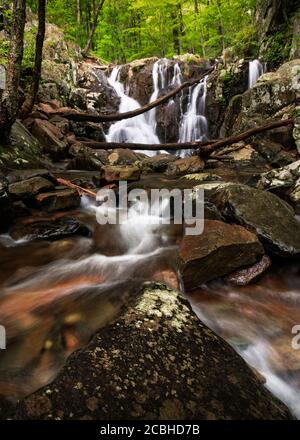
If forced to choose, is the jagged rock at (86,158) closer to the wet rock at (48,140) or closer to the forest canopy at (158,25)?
the wet rock at (48,140)

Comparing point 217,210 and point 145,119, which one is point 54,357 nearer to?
point 217,210

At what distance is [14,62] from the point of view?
18.3ft

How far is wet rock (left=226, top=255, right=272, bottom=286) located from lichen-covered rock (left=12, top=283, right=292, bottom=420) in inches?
55.1

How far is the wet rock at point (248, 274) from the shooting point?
11.9 feet

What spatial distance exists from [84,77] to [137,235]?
45.0 feet

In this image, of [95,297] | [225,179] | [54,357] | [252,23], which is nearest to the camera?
[54,357]

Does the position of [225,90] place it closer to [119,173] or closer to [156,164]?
[156,164]

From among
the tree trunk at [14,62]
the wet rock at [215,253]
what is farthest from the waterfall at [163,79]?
the wet rock at [215,253]

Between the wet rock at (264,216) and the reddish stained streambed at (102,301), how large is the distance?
28 centimetres

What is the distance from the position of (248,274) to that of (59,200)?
3.41m

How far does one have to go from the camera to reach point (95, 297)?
128 inches

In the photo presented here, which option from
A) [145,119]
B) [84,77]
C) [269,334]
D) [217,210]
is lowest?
[269,334]

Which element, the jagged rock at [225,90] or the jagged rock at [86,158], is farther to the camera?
the jagged rock at [225,90]

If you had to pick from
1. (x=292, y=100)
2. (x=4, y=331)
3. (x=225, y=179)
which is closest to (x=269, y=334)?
(x=4, y=331)
